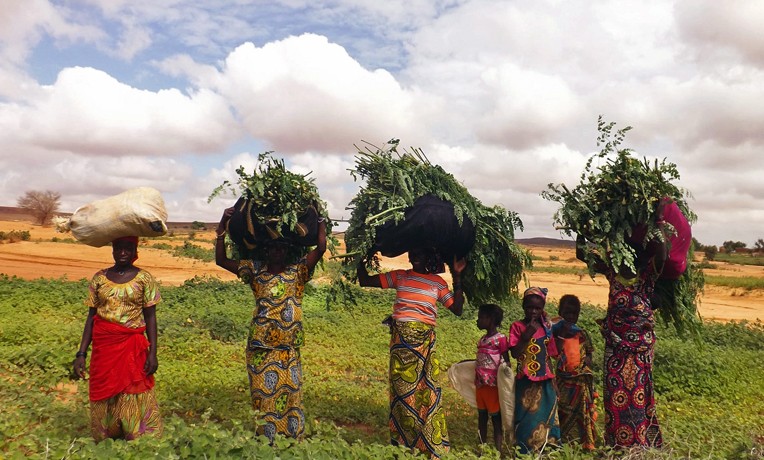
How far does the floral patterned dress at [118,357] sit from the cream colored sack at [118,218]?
36cm

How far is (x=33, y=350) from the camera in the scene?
24.0ft

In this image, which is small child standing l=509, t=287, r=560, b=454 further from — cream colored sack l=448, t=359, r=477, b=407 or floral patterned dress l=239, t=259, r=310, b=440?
floral patterned dress l=239, t=259, r=310, b=440

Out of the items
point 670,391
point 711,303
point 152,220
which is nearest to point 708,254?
point 711,303

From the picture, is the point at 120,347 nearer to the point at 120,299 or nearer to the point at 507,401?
the point at 120,299

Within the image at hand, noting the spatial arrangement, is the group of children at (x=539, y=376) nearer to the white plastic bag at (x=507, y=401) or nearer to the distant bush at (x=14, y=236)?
the white plastic bag at (x=507, y=401)

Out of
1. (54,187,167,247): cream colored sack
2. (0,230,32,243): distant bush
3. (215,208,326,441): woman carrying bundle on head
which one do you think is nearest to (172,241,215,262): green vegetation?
(0,230,32,243): distant bush

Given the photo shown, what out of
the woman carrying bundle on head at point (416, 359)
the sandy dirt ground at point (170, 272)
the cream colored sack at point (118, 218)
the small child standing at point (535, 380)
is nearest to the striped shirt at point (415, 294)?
the woman carrying bundle on head at point (416, 359)

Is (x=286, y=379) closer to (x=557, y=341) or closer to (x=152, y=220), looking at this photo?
(x=152, y=220)

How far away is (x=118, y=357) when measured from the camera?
4199 millimetres

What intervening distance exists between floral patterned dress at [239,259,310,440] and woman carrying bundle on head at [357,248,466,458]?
873mm

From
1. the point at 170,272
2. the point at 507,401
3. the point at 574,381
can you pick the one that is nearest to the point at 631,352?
the point at 574,381

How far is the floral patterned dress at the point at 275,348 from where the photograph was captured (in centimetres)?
472

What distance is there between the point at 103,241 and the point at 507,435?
12.7ft

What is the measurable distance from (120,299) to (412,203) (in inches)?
98.1
